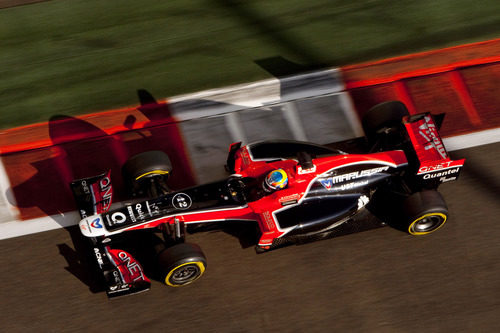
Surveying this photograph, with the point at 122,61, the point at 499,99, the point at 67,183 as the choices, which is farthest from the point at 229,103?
the point at 499,99

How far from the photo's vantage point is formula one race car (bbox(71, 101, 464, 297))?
5.61 metres

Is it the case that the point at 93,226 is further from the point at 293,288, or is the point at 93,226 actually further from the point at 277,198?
the point at 293,288

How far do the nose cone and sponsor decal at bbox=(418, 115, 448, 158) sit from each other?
3.89m

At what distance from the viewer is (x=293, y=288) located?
236 inches

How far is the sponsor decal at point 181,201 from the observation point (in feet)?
18.9

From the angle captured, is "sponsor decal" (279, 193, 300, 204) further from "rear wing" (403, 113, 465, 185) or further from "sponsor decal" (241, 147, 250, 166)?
"rear wing" (403, 113, 465, 185)

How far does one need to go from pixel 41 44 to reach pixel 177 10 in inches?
92.1

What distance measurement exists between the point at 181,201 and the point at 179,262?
0.75 metres

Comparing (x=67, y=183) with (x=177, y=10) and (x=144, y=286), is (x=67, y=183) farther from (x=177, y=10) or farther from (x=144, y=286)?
(x=177, y=10)

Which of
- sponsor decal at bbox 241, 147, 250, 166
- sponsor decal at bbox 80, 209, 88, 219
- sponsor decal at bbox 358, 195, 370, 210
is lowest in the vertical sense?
sponsor decal at bbox 358, 195, 370, 210

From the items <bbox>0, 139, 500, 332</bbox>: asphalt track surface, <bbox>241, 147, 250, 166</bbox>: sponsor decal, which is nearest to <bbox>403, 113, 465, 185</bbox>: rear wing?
<bbox>0, 139, 500, 332</bbox>: asphalt track surface

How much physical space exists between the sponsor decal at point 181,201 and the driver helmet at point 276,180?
1001 mm

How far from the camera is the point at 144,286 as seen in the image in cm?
541

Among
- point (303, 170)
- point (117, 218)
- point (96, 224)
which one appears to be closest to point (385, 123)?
point (303, 170)
